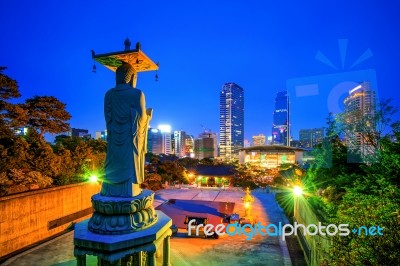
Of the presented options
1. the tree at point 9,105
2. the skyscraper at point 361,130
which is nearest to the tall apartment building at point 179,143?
the tree at point 9,105

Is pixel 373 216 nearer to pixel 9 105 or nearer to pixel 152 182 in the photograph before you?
pixel 9 105

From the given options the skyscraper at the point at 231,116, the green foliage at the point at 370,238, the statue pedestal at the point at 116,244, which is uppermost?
the skyscraper at the point at 231,116

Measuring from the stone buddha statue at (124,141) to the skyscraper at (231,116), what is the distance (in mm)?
153957

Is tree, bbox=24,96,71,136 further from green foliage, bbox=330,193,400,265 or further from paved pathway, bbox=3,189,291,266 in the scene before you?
green foliage, bbox=330,193,400,265

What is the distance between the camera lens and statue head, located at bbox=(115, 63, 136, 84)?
7039 mm

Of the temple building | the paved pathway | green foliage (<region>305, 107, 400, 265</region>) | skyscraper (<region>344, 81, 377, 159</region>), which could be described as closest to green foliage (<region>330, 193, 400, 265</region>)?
green foliage (<region>305, 107, 400, 265</region>)

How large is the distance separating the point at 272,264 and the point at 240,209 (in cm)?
857

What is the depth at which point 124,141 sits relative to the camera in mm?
6703

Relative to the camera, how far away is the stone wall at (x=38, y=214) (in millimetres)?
9766

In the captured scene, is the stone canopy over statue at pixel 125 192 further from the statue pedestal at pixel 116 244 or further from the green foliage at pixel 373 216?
the green foliage at pixel 373 216

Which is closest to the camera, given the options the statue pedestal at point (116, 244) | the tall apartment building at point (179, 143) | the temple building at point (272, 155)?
the statue pedestal at point (116, 244)

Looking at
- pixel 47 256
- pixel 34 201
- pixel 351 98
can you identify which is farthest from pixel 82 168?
pixel 351 98

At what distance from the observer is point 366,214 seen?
4781 millimetres

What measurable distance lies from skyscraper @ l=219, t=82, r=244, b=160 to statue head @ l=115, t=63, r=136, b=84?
504 feet
